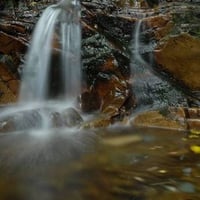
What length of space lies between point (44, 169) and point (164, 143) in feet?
7.78

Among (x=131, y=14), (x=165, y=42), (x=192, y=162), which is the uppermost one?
(x=131, y=14)

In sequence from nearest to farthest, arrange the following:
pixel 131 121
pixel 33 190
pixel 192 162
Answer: pixel 33 190 < pixel 192 162 < pixel 131 121

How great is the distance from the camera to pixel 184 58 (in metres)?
8.25

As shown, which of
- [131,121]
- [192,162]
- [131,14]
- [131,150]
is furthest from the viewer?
[131,14]

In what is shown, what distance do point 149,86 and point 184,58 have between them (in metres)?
1.08

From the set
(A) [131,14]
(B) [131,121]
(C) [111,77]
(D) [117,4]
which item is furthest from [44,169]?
(D) [117,4]

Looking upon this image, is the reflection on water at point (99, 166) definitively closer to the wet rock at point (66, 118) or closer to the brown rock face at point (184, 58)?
the wet rock at point (66, 118)

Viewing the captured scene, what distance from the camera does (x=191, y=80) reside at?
825 centimetres

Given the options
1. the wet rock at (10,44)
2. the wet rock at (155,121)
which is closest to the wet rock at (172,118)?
the wet rock at (155,121)

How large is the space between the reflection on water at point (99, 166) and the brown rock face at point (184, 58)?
196 cm

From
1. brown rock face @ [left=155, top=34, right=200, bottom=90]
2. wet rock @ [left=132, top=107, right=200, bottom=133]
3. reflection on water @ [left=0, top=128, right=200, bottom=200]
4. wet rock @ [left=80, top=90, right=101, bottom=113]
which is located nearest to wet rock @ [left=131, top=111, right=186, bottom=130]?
wet rock @ [left=132, top=107, right=200, bottom=133]

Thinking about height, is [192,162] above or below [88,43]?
below

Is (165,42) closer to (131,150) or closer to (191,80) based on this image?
(191,80)

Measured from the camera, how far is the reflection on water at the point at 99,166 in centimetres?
405
